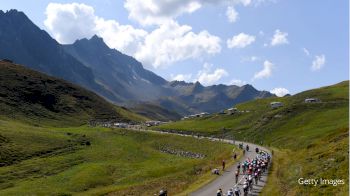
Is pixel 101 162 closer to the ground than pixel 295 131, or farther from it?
closer to the ground

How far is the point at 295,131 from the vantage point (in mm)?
127625

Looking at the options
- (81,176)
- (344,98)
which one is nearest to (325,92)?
(344,98)

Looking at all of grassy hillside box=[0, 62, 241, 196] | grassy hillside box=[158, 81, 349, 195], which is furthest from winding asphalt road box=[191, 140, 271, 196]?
grassy hillside box=[0, 62, 241, 196]

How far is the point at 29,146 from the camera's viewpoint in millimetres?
109438

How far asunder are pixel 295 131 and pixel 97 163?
2309 inches

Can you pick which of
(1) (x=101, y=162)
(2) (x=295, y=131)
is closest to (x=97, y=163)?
(1) (x=101, y=162)

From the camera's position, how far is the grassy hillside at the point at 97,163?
2881 inches

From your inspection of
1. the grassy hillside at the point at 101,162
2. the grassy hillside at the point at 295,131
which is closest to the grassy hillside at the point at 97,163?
the grassy hillside at the point at 101,162

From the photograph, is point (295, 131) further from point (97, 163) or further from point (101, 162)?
point (97, 163)

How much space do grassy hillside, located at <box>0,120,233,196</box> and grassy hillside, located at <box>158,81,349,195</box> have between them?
42.9 ft

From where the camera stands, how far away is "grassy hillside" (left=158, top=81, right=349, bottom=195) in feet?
174

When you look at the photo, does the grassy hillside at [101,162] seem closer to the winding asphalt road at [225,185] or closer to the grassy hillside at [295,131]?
the winding asphalt road at [225,185]

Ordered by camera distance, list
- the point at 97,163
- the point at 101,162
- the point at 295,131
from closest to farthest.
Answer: the point at 97,163 < the point at 101,162 < the point at 295,131

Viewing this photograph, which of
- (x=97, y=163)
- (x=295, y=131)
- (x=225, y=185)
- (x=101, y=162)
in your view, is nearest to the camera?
(x=225, y=185)
